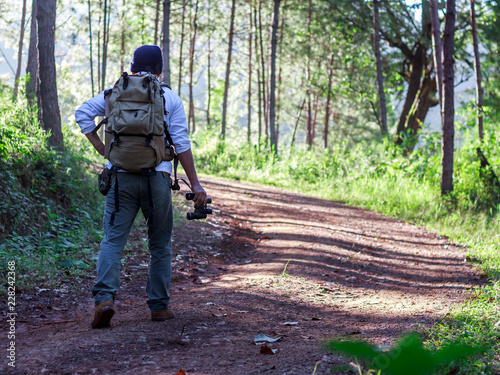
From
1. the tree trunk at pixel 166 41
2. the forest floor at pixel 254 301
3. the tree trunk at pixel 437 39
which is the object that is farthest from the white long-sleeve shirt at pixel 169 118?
the tree trunk at pixel 166 41

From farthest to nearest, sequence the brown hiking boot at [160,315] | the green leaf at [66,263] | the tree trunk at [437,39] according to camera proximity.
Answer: the tree trunk at [437,39]
the green leaf at [66,263]
the brown hiking boot at [160,315]

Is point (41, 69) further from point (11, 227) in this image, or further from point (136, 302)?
point (136, 302)

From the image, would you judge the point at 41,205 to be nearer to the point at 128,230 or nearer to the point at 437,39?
the point at 128,230

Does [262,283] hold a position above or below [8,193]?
below

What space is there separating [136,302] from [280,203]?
758 cm

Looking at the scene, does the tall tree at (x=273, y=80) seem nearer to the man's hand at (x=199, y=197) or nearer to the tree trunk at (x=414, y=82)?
the tree trunk at (x=414, y=82)

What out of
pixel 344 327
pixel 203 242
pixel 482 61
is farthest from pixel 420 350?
pixel 482 61

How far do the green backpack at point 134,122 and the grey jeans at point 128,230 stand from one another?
0.18 m

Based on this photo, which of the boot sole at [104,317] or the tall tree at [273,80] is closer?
the boot sole at [104,317]

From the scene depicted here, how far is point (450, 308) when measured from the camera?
429 cm

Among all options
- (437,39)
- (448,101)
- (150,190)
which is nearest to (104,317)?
(150,190)

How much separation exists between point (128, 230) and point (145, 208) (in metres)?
0.23

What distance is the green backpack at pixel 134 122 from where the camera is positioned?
135 inches

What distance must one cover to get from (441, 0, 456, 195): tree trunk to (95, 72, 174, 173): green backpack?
8420 millimetres
